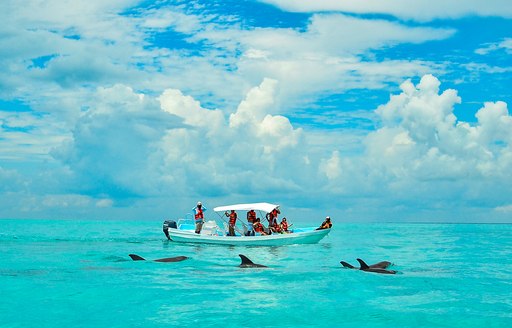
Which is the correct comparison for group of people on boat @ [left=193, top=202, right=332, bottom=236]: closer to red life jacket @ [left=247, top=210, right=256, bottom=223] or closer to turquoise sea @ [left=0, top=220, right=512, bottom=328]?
red life jacket @ [left=247, top=210, right=256, bottom=223]

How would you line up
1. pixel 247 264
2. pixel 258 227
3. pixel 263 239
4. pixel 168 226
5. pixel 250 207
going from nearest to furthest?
1. pixel 247 264
2. pixel 263 239
3. pixel 250 207
4. pixel 258 227
5. pixel 168 226

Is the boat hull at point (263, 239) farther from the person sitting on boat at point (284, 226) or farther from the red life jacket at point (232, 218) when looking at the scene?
the person sitting on boat at point (284, 226)

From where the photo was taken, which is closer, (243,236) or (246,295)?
(246,295)

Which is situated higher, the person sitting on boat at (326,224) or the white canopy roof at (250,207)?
the white canopy roof at (250,207)

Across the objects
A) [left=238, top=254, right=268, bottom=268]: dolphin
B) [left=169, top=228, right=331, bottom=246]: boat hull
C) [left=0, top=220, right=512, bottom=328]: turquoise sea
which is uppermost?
[left=169, top=228, right=331, bottom=246]: boat hull

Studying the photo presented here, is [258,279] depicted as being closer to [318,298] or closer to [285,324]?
[318,298]

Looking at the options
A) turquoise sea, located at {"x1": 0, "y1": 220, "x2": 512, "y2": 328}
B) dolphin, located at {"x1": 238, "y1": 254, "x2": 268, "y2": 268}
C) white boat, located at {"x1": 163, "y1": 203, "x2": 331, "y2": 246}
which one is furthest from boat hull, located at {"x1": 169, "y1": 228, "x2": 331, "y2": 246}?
dolphin, located at {"x1": 238, "y1": 254, "x2": 268, "y2": 268}

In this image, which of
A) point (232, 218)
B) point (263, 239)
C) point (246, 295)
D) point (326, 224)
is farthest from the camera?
point (326, 224)

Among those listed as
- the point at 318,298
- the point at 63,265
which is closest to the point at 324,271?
the point at 318,298

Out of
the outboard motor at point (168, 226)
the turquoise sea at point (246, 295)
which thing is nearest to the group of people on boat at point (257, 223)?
the outboard motor at point (168, 226)

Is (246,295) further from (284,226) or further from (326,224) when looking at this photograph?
(326,224)

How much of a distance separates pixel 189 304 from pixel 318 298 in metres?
5.18

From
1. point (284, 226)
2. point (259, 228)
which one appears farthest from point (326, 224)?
point (259, 228)

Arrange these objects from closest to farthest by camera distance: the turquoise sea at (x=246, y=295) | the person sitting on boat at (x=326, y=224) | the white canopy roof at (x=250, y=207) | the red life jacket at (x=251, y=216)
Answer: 1. the turquoise sea at (x=246, y=295)
2. the white canopy roof at (x=250, y=207)
3. the red life jacket at (x=251, y=216)
4. the person sitting on boat at (x=326, y=224)
